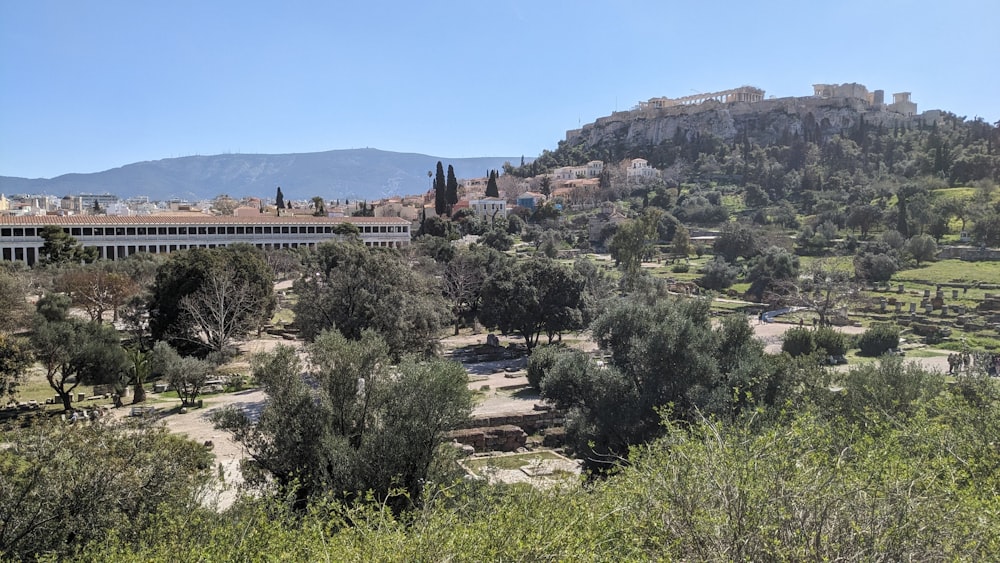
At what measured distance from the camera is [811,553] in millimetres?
6008

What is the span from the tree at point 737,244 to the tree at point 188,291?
137ft

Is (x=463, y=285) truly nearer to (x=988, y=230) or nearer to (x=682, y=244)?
(x=682, y=244)

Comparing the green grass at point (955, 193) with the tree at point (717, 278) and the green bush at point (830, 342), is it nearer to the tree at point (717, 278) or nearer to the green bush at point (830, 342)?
the tree at point (717, 278)

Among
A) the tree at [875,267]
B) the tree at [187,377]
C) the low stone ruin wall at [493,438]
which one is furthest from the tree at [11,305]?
the tree at [875,267]

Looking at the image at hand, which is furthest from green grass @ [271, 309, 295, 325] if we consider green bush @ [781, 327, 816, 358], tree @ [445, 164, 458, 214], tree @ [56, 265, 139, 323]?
tree @ [445, 164, 458, 214]

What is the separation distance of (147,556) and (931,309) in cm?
4396

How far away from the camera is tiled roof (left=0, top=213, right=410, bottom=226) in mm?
55594

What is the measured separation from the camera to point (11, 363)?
2000 cm

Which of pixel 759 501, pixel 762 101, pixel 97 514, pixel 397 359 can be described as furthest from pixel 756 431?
pixel 762 101

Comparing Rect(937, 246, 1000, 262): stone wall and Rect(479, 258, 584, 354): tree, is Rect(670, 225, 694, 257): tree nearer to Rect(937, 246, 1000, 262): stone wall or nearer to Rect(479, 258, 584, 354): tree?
Rect(937, 246, 1000, 262): stone wall

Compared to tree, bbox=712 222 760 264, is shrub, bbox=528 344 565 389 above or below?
below

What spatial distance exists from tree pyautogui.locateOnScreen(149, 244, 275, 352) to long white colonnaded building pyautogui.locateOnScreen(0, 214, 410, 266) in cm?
2675

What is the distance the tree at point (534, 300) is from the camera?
32000 millimetres

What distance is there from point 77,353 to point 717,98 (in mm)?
127946
